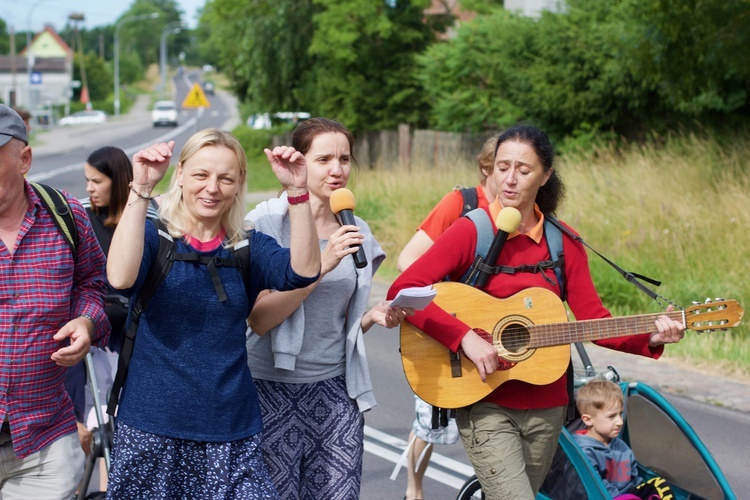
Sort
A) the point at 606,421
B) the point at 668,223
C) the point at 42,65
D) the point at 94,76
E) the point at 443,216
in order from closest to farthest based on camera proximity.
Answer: the point at 606,421
the point at 443,216
the point at 668,223
the point at 94,76
the point at 42,65

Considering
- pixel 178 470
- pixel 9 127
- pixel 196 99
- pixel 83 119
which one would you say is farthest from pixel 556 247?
pixel 83 119

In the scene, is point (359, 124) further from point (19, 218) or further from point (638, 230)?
point (19, 218)

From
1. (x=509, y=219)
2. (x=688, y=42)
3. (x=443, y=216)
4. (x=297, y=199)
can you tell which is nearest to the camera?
(x=297, y=199)

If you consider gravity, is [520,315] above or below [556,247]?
below

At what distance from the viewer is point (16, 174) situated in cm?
342

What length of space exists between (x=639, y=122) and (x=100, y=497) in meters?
17.7

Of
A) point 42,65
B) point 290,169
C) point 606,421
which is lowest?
point 606,421

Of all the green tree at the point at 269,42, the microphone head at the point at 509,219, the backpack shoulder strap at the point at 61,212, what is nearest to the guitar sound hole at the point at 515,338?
the microphone head at the point at 509,219

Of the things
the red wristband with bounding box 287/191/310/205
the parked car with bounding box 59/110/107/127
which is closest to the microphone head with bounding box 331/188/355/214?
the red wristband with bounding box 287/191/310/205

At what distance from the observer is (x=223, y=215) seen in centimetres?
353

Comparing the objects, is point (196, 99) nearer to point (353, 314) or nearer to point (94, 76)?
point (353, 314)

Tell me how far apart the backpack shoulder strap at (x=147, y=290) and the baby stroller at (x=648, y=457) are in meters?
1.67

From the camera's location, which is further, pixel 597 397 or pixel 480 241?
pixel 597 397

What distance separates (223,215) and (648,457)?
7.43 ft
